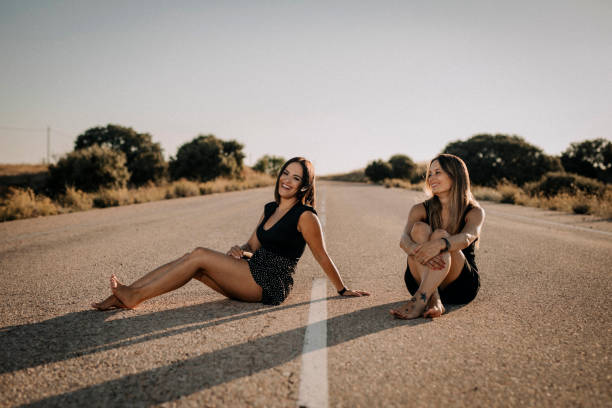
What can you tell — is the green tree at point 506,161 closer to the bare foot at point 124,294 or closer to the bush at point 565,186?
the bush at point 565,186

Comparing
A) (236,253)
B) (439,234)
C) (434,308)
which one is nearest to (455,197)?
(439,234)

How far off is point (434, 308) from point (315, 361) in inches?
51.6

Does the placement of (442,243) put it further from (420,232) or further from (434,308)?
(434,308)

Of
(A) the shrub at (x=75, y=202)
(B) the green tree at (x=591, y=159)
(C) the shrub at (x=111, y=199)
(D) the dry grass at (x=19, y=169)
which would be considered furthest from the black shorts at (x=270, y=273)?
(B) the green tree at (x=591, y=159)

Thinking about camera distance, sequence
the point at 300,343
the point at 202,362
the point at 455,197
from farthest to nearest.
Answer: the point at 455,197, the point at 300,343, the point at 202,362

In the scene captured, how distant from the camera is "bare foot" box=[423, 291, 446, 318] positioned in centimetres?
293

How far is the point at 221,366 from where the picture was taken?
211cm

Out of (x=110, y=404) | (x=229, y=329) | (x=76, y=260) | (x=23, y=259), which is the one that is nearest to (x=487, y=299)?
(x=229, y=329)

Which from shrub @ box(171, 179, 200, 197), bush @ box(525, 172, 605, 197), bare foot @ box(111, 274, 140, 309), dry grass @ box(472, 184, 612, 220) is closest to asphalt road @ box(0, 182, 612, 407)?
bare foot @ box(111, 274, 140, 309)

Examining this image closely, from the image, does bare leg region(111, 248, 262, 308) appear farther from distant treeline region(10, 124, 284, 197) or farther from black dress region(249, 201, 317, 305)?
distant treeline region(10, 124, 284, 197)

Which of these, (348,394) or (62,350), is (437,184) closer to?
(348,394)

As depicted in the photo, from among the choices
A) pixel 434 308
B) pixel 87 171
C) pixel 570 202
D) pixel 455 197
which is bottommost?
pixel 434 308

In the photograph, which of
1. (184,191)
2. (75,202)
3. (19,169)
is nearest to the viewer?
(75,202)

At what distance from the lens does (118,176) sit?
19609mm
